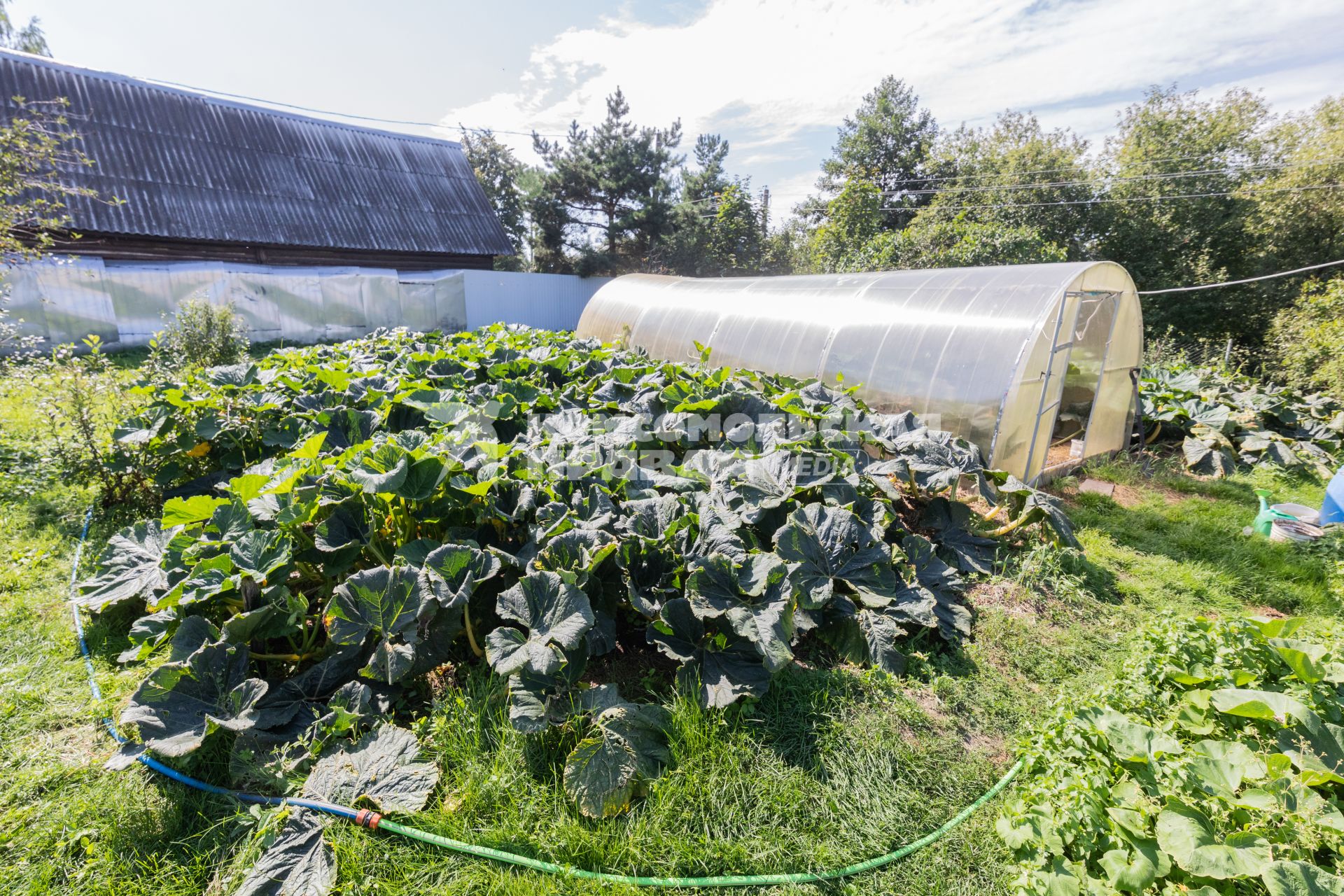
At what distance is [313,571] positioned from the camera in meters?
2.84

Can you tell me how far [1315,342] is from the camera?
8281mm

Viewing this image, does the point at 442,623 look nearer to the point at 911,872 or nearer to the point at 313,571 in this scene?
the point at 313,571

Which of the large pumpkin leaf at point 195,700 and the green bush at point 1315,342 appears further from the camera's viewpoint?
the green bush at point 1315,342

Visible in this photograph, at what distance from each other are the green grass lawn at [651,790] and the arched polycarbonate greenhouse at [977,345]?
2440 millimetres

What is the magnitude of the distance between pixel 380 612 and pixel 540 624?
67 centimetres

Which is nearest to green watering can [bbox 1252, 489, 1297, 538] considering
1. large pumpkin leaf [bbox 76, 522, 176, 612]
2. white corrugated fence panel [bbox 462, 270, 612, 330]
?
large pumpkin leaf [bbox 76, 522, 176, 612]

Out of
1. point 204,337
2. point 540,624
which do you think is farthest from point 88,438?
point 204,337

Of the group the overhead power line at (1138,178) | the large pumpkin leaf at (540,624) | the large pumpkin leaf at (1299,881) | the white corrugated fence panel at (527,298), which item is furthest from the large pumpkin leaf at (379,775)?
the overhead power line at (1138,178)

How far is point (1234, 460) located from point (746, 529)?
699 cm

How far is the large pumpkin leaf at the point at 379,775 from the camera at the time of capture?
1914 millimetres

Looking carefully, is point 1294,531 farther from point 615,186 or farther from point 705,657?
point 615,186

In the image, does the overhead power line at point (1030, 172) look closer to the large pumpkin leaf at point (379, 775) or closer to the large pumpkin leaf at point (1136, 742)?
the large pumpkin leaf at point (1136, 742)

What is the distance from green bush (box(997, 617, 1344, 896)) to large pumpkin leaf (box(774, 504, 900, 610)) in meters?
0.89

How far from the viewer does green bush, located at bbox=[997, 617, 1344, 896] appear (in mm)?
1424
